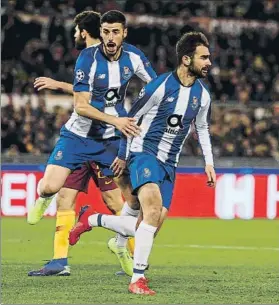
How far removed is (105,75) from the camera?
29.2 ft

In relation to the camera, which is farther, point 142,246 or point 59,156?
point 59,156

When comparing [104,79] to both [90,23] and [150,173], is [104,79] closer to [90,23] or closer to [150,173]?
[90,23]

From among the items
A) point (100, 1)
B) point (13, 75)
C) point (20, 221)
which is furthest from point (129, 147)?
point (100, 1)

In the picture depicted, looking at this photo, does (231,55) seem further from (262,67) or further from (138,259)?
(138,259)

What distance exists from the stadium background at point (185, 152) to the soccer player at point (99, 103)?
0.85 metres

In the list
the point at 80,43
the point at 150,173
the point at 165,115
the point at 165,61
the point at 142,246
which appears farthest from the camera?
the point at 165,61

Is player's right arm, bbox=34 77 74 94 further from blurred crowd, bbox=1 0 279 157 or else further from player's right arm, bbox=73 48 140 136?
blurred crowd, bbox=1 0 279 157

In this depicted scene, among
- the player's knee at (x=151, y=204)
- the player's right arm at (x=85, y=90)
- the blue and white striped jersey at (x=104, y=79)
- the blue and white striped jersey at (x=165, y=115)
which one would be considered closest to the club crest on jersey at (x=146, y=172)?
the player's knee at (x=151, y=204)

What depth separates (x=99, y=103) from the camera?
9023 millimetres

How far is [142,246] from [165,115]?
41.4 inches

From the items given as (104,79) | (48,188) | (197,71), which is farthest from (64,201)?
(197,71)

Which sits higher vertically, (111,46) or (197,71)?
(111,46)

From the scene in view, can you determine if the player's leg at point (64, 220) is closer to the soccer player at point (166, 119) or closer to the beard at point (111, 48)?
the soccer player at point (166, 119)

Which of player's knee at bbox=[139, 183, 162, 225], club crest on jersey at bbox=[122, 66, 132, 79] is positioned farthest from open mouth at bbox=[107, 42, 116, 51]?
player's knee at bbox=[139, 183, 162, 225]
